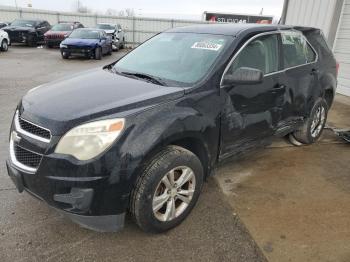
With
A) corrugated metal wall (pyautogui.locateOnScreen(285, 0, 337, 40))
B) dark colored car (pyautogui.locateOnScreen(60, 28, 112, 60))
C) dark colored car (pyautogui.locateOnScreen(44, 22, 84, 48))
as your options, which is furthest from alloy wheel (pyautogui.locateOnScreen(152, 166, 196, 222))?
dark colored car (pyautogui.locateOnScreen(44, 22, 84, 48))

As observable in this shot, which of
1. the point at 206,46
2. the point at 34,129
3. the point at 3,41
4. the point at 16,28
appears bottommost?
the point at 3,41

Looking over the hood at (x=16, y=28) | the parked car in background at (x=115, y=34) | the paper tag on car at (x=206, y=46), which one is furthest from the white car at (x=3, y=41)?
the paper tag on car at (x=206, y=46)

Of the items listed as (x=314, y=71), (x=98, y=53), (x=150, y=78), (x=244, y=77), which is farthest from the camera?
(x=98, y=53)

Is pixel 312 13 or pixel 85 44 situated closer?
pixel 312 13

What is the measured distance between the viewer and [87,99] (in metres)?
2.92

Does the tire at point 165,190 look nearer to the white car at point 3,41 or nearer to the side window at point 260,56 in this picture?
the side window at point 260,56

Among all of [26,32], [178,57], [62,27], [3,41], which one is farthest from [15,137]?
[26,32]

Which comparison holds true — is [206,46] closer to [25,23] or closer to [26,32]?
[26,32]

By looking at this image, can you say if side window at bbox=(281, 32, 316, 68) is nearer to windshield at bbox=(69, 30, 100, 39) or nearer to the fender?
the fender

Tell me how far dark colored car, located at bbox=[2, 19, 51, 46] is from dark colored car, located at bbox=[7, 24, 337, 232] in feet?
65.5

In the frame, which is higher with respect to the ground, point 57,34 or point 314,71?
point 314,71

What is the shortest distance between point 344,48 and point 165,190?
8217mm

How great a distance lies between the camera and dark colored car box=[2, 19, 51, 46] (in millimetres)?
21372

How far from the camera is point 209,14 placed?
33.4 meters
